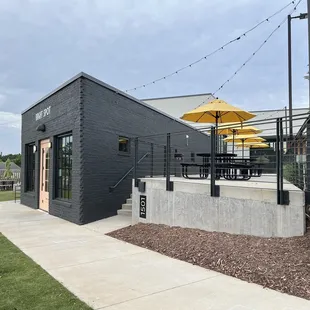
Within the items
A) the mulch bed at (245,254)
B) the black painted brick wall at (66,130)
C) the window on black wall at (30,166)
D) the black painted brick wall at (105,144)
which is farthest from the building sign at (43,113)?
the mulch bed at (245,254)

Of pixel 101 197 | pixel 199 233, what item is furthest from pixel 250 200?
pixel 101 197

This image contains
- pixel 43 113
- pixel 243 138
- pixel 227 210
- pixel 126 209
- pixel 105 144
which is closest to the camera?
pixel 227 210

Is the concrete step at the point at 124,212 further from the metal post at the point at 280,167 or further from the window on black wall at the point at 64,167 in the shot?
the metal post at the point at 280,167

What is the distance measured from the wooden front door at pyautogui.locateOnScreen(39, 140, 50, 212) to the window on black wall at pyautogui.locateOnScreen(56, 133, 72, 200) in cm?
96

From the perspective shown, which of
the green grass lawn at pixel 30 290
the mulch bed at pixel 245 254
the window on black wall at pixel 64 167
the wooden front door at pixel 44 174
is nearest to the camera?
the green grass lawn at pixel 30 290

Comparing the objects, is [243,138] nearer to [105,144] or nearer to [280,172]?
[105,144]

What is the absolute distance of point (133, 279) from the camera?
4.50m

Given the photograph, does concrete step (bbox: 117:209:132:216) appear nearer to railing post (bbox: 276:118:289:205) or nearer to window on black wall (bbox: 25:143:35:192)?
railing post (bbox: 276:118:289:205)

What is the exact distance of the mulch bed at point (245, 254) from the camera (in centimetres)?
418

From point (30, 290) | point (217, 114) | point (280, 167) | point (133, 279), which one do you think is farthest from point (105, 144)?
point (30, 290)

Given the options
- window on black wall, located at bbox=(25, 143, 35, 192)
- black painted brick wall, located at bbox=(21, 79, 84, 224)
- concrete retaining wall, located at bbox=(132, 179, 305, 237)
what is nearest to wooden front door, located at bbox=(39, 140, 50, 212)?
black painted brick wall, located at bbox=(21, 79, 84, 224)

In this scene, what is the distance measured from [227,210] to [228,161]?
4.35 meters

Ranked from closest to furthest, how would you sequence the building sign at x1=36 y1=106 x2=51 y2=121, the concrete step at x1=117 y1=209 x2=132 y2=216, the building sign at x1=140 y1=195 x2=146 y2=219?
the building sign at x1=140 y1=195 x2=146 y2=219
the concrete step at x1=117 y1=209 x2=132 y2=216
the building sign at x1=36 y1=106 x2=51 y2=121

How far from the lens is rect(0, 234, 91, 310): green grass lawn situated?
139 inches
